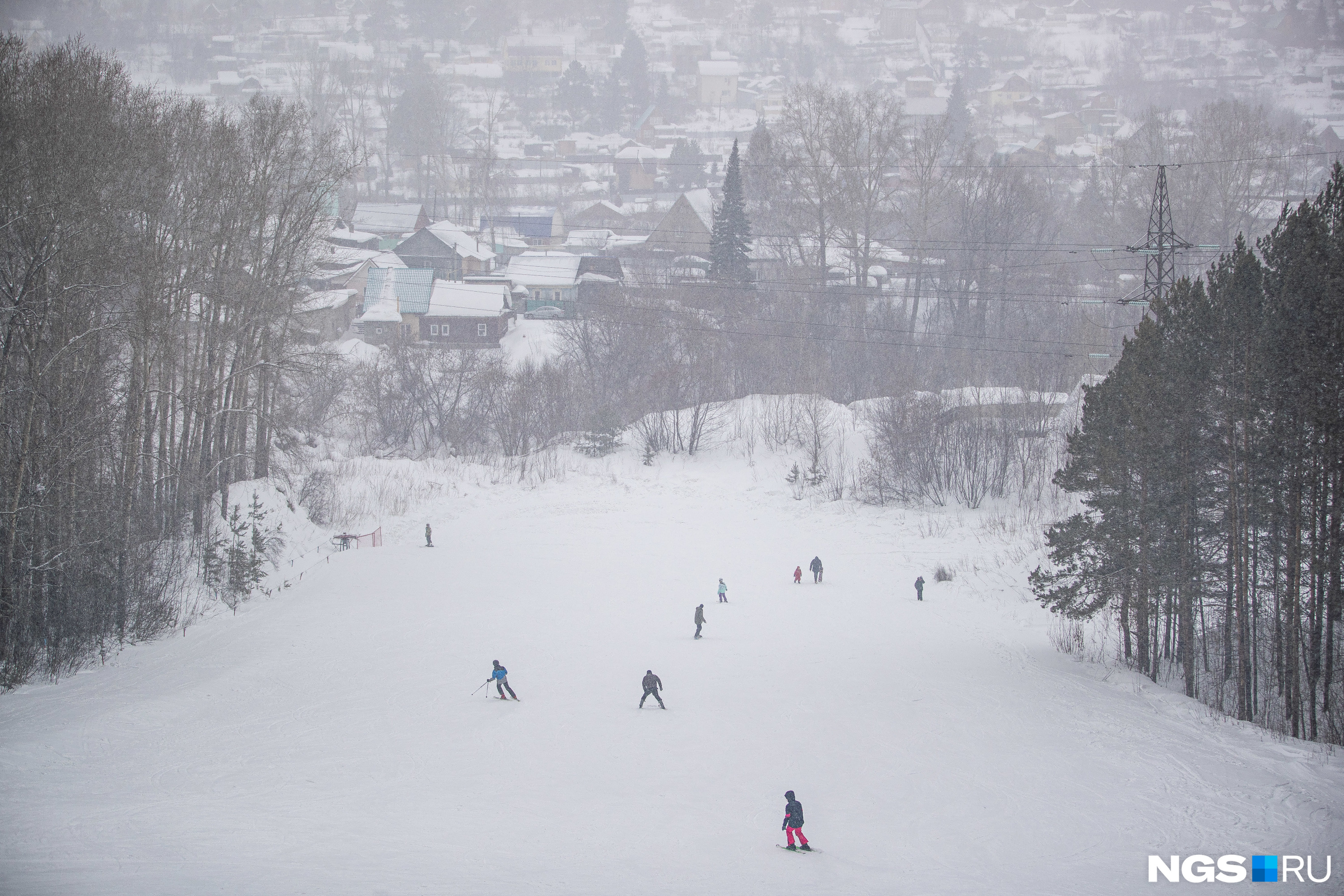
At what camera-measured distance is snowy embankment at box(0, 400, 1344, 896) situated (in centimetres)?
1045

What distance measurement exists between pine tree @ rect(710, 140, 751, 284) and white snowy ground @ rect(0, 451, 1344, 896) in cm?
3099

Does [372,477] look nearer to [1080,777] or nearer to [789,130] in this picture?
[1080,777]

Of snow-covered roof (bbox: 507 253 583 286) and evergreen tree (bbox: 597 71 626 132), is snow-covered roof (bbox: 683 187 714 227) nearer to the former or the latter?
snow-covered roof (bbox: 507 253 583 286)

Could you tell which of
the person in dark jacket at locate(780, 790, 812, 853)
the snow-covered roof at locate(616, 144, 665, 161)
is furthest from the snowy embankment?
the snow-covered roof at locate(616, 144, 665, 161)

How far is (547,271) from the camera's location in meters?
64.7

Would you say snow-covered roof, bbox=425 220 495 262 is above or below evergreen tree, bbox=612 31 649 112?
below

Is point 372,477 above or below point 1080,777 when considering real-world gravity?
above

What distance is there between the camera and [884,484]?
3547cm

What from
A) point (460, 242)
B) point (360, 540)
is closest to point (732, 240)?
point (460, 242)

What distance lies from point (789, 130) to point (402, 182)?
57366mm

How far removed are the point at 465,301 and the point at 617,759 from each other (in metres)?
45.3

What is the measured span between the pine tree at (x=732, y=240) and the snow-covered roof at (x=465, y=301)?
A: 1328cm

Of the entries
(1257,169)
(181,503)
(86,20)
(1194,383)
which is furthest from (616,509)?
(86,20)

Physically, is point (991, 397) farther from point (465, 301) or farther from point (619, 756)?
point (465, 301)
